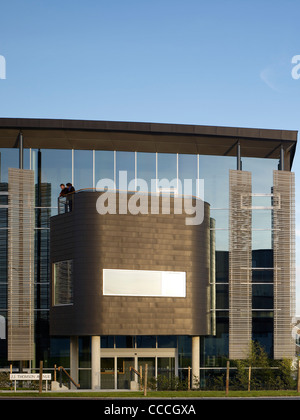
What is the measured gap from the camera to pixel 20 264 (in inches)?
1574

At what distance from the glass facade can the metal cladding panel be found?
6.40 ft

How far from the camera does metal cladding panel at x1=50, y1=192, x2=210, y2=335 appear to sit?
37.5 metres

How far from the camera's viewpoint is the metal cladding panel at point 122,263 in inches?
1475

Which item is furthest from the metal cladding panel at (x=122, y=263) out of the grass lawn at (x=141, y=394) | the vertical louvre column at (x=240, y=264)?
the grass lawn at (x=141, y=394)

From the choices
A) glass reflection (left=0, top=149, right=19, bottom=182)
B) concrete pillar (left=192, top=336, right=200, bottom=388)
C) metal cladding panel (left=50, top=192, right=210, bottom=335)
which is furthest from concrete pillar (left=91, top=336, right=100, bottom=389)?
glass reflection (left=0, top=149, right=19, bottom=182)

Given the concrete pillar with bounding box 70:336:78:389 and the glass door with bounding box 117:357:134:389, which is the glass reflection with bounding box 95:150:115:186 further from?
the glass door with bounding box 117:357:134:389

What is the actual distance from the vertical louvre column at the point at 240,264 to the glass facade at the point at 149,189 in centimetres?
37

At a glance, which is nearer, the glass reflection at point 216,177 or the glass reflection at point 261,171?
the glass reflection at point 216,177

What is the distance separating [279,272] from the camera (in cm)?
4150

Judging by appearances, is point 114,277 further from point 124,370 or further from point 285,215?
point 285,215

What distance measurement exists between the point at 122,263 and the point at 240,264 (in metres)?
6.96

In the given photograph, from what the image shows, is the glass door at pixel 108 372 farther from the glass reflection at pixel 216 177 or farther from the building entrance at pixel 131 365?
the glass reflection at pixel 216 177

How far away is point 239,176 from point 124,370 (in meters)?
11.7

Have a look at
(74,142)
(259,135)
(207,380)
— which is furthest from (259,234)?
(74,142)
